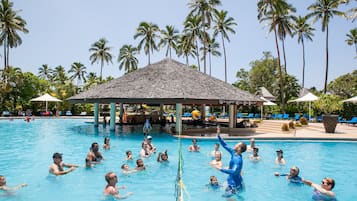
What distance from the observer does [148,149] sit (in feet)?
40.3

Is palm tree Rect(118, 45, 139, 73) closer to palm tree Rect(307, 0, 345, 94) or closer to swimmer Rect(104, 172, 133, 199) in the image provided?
palm tree Rect(307, 0, 345, 94)

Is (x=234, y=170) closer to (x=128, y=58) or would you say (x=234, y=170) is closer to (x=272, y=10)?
(x=272, y=10)

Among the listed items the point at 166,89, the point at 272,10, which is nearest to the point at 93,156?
the point at 166,89

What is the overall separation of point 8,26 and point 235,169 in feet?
149

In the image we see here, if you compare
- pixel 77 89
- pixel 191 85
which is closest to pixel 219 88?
pixel 191 85

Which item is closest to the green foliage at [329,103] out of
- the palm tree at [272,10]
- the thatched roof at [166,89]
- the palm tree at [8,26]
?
the thatched roof at [166,89]

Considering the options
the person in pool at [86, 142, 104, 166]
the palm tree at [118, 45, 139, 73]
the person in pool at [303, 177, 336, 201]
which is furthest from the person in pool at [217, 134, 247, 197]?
the palm tree at [118, 45, 139, 73]

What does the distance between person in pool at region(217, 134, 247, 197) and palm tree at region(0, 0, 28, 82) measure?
143 ft

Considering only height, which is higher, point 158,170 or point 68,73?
point 68,73

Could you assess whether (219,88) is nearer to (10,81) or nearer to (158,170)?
(158,170)

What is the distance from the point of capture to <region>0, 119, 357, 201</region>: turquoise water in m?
7.78

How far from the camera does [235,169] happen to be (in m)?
6.31

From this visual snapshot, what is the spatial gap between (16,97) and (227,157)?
36308 mm

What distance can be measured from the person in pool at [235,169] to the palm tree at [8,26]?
1713 inches
